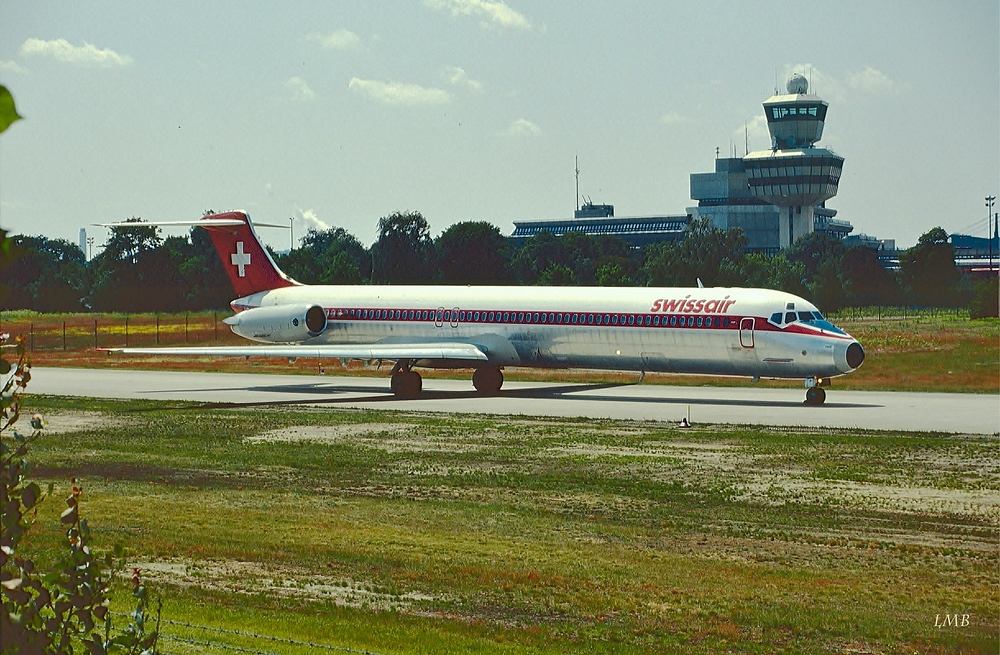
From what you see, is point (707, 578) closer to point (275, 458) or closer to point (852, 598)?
point (852, 598)

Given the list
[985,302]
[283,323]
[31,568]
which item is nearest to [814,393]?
[283,323]

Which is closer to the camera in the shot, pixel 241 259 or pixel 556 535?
pixel 556 535

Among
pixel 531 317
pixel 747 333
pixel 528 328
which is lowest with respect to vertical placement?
pixel 747 333

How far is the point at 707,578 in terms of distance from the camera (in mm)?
16766

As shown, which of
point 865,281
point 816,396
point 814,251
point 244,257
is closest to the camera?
point 816,396

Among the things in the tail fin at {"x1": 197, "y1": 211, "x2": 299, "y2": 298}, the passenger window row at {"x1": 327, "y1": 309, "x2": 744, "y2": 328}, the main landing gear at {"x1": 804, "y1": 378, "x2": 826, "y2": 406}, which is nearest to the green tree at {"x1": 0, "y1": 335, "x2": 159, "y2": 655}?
the passenger window row at {"x1": 327, "y1": 309, "x2": 744, "y2": 328}

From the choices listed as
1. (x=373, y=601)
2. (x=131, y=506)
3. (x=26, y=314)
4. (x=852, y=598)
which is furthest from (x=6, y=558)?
(x=26, y=314)

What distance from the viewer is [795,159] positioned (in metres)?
188

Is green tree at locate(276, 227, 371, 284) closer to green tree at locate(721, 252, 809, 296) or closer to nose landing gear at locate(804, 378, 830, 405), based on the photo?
green tree at locate(721, 252, 809, 296)

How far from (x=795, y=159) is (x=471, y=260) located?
308 feet

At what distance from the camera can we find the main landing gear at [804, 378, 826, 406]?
40156 millimetres

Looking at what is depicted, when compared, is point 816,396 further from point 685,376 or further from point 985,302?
point 985,302

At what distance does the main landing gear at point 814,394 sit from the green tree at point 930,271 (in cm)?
8112

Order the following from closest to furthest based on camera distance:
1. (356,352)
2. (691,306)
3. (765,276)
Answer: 1. (691,306)
2. (356,352)
3. (765,276)
